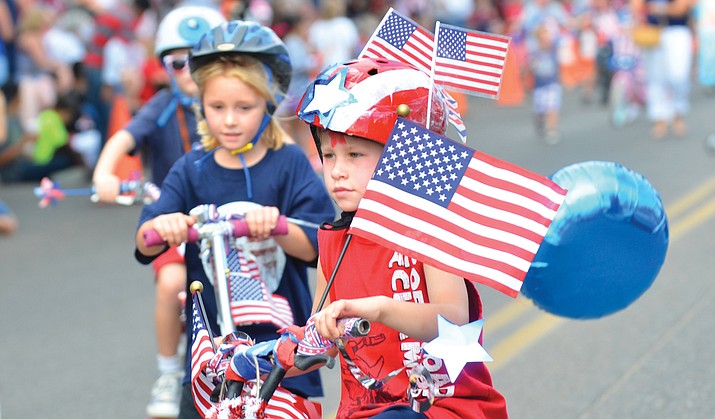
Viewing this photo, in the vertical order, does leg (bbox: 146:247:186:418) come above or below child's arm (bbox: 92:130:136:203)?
below

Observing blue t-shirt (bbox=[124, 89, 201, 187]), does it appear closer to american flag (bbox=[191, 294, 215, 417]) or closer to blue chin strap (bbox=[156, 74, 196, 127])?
blue chin strap (bbox=[156, 74, 196, 127])

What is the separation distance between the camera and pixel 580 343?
6117 millimetres

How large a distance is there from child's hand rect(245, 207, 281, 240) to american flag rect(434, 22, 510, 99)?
2.37 feet

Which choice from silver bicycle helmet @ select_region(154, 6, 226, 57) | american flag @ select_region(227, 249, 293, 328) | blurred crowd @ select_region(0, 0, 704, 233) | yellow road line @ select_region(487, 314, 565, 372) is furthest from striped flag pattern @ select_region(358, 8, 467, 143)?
blurred crowd @ select_region(0, 0, 704, 233)

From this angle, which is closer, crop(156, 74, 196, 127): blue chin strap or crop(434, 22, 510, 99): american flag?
crop(434, 22, 510, 99): american flag

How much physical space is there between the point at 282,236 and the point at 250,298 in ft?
0.78

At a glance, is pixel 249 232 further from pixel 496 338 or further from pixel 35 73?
pixel 35 73

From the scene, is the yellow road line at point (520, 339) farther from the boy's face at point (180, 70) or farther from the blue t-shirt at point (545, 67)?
the blue t-shirt at point (545, 67)

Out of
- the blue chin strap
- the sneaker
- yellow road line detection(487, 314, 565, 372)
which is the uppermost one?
the blue chin strap

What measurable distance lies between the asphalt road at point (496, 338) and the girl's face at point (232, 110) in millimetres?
1934

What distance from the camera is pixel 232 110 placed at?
12.7 ft

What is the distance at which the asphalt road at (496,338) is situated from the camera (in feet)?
17.4

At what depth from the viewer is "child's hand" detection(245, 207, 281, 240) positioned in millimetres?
3523

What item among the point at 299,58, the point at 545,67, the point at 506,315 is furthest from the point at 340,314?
the point at 545,67
